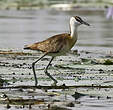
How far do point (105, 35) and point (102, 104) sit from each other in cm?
1305

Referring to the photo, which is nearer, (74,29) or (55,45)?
(55,45)

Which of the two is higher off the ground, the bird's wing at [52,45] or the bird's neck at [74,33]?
the bird's neck at [74,33]

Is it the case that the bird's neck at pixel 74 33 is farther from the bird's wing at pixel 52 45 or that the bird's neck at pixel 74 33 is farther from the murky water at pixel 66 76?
the murky water at pixel 66 76

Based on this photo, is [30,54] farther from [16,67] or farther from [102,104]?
[102,104]

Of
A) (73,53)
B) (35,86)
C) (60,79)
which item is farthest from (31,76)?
(73,53)

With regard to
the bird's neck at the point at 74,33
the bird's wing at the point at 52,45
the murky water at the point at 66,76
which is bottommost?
the murky water at the point at 66,76

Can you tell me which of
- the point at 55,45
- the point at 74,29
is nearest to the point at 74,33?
the point at 74,29

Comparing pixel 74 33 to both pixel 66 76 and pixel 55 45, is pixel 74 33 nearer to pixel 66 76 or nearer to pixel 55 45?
pixel 55 45

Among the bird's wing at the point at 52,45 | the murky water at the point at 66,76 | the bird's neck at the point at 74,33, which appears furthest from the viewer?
the bird's neck at the point at 74,33

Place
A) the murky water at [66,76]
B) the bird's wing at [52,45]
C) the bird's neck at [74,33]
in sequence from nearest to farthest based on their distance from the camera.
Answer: the murky water at [66,76], the bird's wing at [52,45], the bird's neck at [74,33]

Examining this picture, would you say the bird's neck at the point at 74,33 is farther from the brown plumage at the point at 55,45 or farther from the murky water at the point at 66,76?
the murky water at the point at 66,76

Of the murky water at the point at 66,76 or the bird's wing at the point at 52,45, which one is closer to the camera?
the murky water at the point at 66,76

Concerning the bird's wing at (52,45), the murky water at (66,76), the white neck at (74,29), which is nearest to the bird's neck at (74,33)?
the white neck at (74,29)

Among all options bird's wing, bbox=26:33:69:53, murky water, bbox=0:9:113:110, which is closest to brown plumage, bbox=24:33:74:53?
bird's wing, bbox=26:33:69:53
